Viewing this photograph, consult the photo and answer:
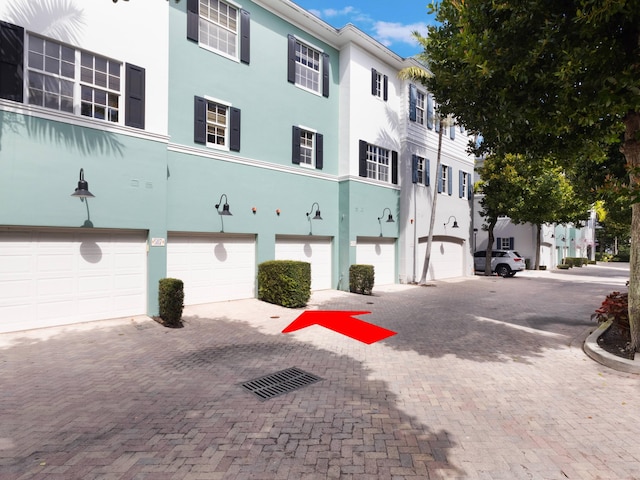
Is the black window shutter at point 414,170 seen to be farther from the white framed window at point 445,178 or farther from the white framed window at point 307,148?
the white framed window at point 307,148

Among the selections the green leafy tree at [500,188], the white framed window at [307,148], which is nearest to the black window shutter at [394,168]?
the white framed window at [307,148]

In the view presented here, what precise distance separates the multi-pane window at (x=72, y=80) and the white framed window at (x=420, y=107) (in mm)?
14350

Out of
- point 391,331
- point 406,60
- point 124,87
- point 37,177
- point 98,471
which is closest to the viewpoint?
point 98,471

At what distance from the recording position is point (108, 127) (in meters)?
8.30

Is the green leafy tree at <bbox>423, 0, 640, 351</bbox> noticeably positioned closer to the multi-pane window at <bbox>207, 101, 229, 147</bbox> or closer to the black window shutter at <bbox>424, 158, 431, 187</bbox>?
the multi-pane window at <bbox>207, 101, 229, 147</bbox>

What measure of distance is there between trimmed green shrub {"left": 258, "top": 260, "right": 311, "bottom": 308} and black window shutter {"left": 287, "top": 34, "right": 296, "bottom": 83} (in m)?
7.36

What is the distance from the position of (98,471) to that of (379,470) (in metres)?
2.59

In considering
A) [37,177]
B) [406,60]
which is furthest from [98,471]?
[406,60]

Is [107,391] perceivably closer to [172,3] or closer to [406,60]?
[172,3]

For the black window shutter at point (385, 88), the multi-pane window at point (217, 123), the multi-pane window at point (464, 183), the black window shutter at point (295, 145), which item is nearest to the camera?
the multi-pane window at point (217, 123)

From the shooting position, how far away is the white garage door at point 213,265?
33.8 ft

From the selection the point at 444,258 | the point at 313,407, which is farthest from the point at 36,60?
the point at 444,258

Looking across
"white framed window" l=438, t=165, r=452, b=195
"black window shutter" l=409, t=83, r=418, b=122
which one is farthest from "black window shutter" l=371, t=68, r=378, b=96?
"white framed window" l=438, t=165, r=452, b=195

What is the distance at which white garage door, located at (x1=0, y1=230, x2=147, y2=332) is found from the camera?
740cm
